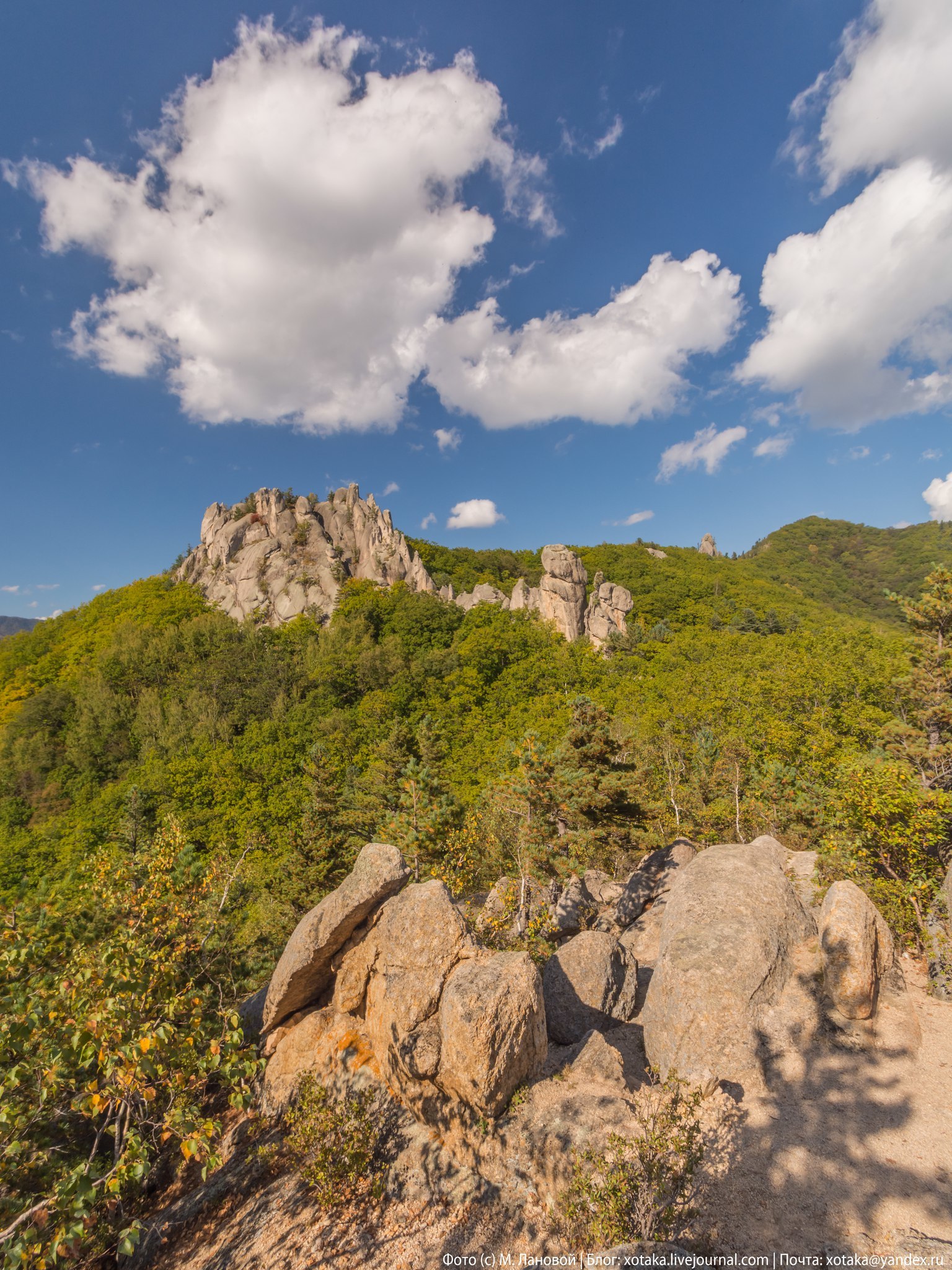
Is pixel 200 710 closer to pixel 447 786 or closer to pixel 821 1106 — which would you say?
pixel 447 786

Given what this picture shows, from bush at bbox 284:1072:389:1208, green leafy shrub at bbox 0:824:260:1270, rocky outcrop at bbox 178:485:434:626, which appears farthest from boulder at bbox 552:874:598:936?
rocky outcrop at bbox 178:485:434:626

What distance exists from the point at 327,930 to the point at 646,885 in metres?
14.3

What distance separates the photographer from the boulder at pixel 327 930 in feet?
36.6

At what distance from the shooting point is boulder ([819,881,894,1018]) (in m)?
9.95

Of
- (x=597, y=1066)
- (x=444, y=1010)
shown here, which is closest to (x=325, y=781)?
(x=444, y=1010)

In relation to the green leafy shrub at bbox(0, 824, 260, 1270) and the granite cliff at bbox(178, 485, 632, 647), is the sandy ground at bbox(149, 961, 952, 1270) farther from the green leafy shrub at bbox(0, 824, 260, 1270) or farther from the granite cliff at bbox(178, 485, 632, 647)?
the granite cliff at bbox(178, 485, 632, 647)

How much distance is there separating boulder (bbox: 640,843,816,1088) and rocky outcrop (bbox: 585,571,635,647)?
53440 millimetres

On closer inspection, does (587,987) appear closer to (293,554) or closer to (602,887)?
(602,887)

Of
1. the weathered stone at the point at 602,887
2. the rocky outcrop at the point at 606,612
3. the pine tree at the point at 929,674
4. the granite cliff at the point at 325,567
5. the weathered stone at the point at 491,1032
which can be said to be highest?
the granite cliff at the point at 325,567

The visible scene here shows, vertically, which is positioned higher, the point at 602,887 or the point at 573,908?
the point at 573,908

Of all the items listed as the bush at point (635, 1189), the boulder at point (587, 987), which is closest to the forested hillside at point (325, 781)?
the boulder at point (587, 987)

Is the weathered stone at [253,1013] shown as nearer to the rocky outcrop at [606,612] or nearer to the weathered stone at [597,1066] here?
the weathered stone at [597,1066]

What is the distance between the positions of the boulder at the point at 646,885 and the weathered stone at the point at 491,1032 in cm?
1086

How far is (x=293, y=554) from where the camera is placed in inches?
2889
